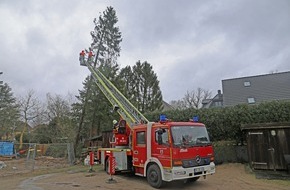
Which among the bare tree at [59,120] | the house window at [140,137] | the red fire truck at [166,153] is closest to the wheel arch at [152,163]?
the red fire truck at [166,153]

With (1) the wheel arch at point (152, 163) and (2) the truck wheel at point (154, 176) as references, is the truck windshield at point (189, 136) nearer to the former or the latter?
(1) the wheel arch at point (152, 163)

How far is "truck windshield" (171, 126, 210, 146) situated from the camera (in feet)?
29.1

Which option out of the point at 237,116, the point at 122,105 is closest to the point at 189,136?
the point at 122,105

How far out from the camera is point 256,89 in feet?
102

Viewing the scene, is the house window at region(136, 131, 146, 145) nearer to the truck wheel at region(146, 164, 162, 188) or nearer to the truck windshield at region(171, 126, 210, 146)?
the truck wheel at region(146, 164, 162, 188)

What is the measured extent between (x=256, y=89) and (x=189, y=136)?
25.4 meters

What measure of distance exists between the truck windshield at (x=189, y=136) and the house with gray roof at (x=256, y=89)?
Result: 21831mm

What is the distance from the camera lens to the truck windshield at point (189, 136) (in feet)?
29.1

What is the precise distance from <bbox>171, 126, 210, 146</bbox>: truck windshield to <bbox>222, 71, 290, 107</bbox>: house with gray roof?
21831 millimetres

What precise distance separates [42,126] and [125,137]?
26469 mm

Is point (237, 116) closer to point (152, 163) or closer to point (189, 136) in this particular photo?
point (189, 136)

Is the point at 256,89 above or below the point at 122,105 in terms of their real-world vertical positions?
above

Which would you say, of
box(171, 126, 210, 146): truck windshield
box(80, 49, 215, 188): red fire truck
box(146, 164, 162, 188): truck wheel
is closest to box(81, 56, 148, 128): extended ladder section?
box(80, 49, 215, 188): red fire truck

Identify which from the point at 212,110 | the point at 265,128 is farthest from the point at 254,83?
the point at 265,128
